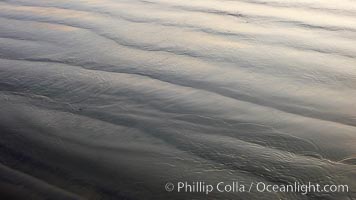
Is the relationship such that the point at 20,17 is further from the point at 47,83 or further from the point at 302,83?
the point at 302,83

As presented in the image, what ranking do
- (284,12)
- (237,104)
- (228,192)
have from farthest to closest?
1. (284,12)
2. (237,104)
3. (228,192)

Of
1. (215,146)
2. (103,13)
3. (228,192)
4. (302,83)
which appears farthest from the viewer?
(103,13)

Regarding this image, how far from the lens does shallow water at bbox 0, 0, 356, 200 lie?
7.92ft

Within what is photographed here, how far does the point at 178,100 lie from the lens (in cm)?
324

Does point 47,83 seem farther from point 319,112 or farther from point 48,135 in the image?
point 319,112

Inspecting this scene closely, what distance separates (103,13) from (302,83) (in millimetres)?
2986

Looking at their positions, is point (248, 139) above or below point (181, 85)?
below

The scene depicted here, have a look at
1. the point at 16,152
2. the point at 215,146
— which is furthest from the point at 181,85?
the point at 16,152

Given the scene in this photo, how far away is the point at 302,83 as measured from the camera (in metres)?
3.43

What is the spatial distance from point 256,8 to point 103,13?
198 cm

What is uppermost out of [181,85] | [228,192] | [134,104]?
[181,85]

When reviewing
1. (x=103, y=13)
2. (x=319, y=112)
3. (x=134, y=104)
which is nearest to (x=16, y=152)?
(x=134, y=104)

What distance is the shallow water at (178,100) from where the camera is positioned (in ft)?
7.92

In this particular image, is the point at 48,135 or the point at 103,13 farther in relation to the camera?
the point at 103,13
